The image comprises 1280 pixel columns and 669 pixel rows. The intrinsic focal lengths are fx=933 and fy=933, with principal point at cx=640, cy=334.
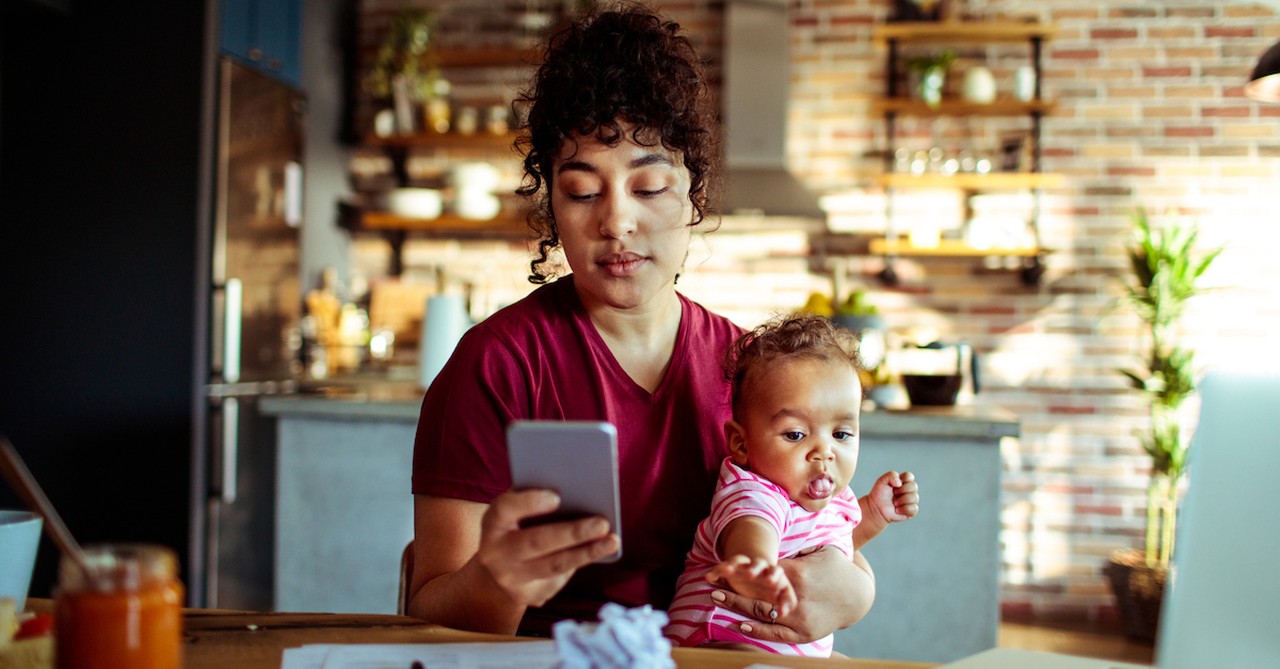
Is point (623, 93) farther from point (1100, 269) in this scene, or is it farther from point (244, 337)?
point (1100, 269)

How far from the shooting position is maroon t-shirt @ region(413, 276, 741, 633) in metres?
1.25

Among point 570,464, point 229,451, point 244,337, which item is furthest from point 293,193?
point 570,464

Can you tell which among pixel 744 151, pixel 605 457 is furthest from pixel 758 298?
pixel 605 457

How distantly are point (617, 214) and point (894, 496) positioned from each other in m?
0.59

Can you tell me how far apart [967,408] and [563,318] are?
1693mm

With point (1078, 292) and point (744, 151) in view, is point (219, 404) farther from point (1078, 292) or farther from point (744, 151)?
point (1078, 292)

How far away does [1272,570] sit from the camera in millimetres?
677

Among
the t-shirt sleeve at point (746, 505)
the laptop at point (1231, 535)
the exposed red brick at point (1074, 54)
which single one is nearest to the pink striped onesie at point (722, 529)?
the t-shirt sleeve at point (746, 505)

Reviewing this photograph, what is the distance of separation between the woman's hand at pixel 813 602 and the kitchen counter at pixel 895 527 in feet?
3.66

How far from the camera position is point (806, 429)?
1.35 m

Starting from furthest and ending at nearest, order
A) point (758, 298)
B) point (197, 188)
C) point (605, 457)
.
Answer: point (758, 298) → point (197, 188) → point (605, 457)

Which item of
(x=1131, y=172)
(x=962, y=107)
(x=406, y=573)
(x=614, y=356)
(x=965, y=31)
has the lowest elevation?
(x=406, y=573)

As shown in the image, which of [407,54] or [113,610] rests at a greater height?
[407,54]

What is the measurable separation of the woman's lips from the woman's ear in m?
0.28
